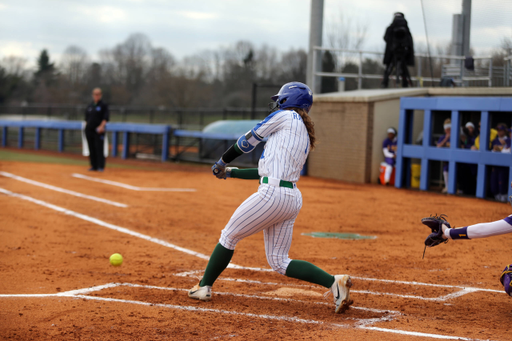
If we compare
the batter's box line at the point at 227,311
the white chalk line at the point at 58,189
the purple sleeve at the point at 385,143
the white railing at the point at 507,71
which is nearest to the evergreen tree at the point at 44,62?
the white chalk line at the point at 58,189

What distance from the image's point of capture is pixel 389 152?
48.5ft

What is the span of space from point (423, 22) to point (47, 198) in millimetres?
12241

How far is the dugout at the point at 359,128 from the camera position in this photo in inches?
591

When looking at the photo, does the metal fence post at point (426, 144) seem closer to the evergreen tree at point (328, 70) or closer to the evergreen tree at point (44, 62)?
the evergreen tree at point (328, 70)

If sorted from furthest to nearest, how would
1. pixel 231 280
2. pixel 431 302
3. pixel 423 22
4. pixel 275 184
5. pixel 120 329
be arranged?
pixel 423 22, pixel 231 280, pixel 431 302, pixel 275 184, pixel 120 329

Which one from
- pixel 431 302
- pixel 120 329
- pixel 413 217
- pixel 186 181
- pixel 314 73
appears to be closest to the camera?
pixel 120 329

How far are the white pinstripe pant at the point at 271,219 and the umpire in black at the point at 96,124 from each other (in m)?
10.9

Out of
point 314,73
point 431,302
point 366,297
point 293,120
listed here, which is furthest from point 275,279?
Result: point 314,73

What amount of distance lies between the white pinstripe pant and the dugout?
10675 mm

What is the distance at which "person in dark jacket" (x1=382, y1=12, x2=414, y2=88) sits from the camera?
51.6ft

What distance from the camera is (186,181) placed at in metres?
14.3

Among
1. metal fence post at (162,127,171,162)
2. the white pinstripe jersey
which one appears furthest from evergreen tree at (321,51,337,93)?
the white pinstripe jersey

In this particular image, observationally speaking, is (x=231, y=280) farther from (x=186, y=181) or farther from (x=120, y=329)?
(x=186, y=181)

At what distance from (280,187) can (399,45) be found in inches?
512
